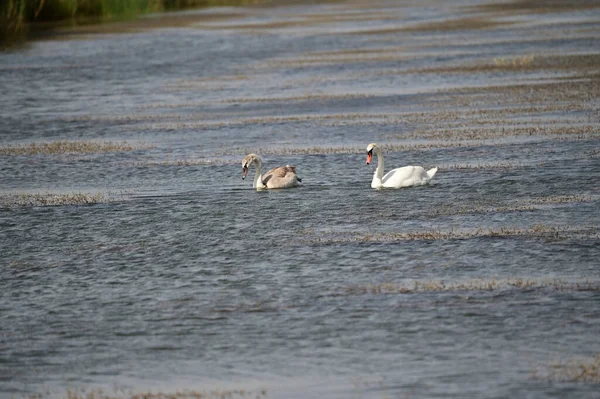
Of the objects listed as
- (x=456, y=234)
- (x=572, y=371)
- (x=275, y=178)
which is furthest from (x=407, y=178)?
(x=572, y=371)

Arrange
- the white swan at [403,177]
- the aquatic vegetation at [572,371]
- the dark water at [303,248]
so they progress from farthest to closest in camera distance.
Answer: the white swan at [403,177] → the dark water at [303,248] → the aquatic vegetation at [572,371]

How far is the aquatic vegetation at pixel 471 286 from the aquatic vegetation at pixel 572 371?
6.50 feet

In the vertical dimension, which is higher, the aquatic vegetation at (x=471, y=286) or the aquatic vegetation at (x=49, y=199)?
the aquatic vegetation at (x=471, y=286)

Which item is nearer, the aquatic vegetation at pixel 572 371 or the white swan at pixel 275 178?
the aquatic vegetation at pixel 572 371

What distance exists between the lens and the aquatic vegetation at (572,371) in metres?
9.05

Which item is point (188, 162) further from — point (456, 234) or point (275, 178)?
point (456, 234)

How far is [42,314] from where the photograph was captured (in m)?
11.5

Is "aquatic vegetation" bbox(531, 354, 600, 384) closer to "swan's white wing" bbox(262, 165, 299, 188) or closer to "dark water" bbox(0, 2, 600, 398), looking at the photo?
"dark water" bbox(0, 2, 600, 398)

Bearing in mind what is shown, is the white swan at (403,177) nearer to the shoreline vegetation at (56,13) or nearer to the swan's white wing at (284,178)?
the swan's white wing at (284,178)

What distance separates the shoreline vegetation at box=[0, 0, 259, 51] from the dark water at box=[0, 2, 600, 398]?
23.8m

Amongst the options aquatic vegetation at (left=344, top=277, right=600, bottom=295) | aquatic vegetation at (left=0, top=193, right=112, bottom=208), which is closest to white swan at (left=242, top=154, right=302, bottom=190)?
aquatic vegetation at (left=0, top=193, right=112, bottom=208)

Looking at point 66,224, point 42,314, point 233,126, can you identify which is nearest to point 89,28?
point 233,126

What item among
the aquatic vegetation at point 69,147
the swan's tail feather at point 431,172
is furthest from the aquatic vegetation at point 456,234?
the aquatic vegetation at point 69,147

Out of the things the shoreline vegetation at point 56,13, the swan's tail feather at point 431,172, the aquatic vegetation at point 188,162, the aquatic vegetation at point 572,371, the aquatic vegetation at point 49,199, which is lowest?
the shoreline vegetation at point 56,13
